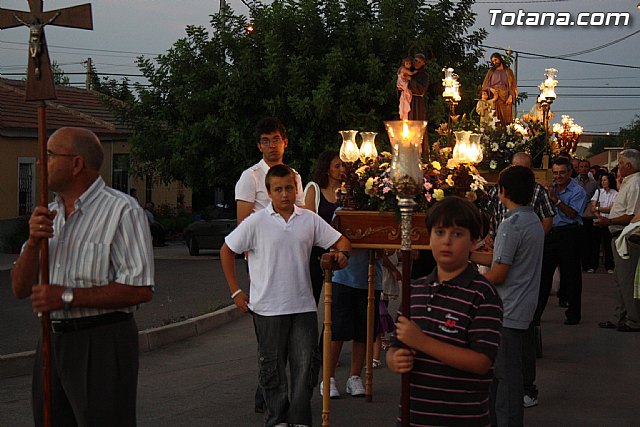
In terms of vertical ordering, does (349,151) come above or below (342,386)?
above

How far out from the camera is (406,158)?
5512 mm

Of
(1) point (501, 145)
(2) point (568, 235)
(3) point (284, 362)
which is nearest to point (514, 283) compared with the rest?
(3) point (284, 362)

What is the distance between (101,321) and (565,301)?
11446 millimetres

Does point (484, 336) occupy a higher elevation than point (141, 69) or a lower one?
lower

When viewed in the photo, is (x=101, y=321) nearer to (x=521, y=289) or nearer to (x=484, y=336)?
(x=484, y=336)

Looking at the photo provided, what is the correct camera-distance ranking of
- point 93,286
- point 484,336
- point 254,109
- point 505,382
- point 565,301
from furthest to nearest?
point 254,109 < point 565,301 < point 505,382 < point 93,286 < point 484,336

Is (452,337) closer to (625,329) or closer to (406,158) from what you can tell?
(406,158)

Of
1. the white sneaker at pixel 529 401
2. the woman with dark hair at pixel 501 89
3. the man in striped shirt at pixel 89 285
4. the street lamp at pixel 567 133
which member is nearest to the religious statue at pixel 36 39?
the man in striped shirt at pixel 89 285

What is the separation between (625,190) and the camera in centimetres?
1278

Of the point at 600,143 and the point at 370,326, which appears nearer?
the point at 370,326

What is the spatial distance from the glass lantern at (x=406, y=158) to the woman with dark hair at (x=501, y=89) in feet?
40.4

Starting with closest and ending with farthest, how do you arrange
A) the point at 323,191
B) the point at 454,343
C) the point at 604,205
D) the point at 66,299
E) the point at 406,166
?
the point at 454,343 < the point at 66,299 < the point at 406,166 < the point at 323,191 < the point at 604,205

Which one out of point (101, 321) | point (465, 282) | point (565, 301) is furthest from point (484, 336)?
point (565, 301)

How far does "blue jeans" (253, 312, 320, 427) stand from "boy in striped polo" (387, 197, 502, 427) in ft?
8.56
